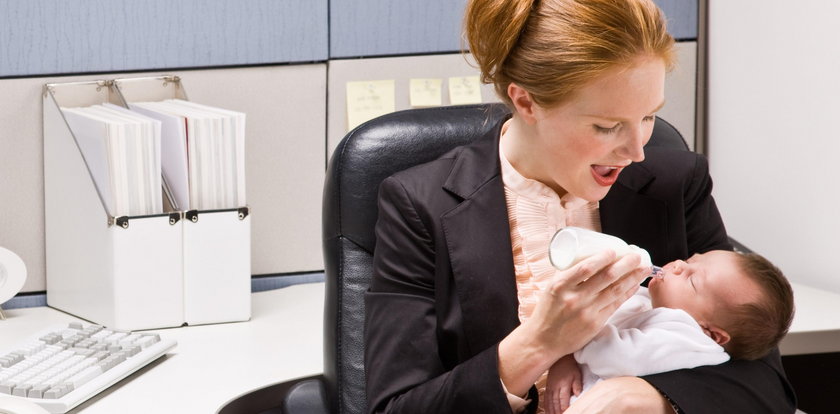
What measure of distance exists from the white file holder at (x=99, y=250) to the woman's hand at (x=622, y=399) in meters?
0.82

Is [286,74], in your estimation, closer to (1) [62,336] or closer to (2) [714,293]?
(1) [62,336]

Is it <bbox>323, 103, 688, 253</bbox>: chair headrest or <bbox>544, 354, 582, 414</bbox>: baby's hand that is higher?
<bbox>323, 103, 688, 253</bbox>: chair headrest

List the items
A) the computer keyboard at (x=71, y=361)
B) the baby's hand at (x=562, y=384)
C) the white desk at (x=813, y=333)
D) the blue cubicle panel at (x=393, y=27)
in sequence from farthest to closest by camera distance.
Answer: the blue cubicle panel at (x=393, y=27)
the white desk at (x=813, y=333)
the computer keyboard at (x=71, y=361)
the baby's hand at (x=562, y=384)

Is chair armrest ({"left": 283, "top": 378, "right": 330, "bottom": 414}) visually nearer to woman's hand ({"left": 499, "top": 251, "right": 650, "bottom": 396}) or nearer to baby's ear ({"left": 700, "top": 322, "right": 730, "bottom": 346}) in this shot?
woman's hand ({"left": 499, "top": 251, "right": 650, "bottom": 396})

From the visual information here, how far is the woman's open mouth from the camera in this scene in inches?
49.6

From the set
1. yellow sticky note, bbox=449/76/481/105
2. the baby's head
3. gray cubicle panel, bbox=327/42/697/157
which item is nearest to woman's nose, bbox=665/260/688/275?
the baby's head

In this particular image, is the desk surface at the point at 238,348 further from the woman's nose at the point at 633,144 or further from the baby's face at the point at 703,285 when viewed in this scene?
the woman's nose at the point at 633,144

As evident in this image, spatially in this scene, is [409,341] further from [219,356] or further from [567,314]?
[219,356]

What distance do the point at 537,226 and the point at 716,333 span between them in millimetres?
266

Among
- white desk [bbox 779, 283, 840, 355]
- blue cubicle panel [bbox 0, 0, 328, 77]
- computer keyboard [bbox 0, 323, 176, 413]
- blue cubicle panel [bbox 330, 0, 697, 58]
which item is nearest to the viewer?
computer keyboard [bbox 0, 323, 176, 413]

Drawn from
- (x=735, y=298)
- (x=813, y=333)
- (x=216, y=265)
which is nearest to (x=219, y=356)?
(x=216, y=265)

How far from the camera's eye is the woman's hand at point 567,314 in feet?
3.70

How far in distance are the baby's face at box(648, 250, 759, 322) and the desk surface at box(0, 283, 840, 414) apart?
0.44 m

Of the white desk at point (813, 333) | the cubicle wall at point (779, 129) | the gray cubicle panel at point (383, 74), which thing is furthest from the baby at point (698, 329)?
the gray cubicle panel at point (383, 74)
